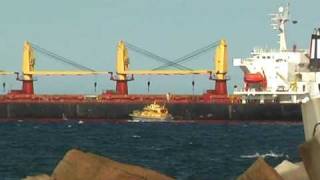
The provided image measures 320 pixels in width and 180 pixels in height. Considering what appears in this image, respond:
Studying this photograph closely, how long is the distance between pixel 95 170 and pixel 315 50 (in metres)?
63.9

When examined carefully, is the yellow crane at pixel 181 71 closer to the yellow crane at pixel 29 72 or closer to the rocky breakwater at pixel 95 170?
the yellow crane at pixel 29 72

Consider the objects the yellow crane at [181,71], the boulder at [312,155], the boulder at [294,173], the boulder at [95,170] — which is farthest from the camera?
the yellow crane at [181,71]

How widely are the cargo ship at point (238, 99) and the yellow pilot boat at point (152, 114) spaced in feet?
1.46

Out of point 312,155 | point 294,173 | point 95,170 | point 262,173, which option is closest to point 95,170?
point 95,170

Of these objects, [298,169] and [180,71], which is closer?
[298,169]

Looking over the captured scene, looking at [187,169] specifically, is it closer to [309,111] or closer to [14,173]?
[14,173]

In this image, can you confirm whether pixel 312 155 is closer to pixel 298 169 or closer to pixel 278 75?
pixel 298 169

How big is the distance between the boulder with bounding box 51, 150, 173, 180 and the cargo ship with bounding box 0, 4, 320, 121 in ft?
187

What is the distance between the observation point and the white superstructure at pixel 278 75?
237 ft

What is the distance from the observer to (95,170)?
12203mm

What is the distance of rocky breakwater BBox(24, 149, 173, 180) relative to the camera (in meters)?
12.0

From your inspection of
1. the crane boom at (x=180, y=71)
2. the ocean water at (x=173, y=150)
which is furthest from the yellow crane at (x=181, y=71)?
the ocean water at (x=173, y=150)

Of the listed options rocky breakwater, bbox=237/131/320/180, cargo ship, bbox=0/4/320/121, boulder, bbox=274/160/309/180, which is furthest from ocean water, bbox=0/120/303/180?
rocky breakwater, bbox=237/131/320/180

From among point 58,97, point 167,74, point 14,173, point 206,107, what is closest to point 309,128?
point 14,173
